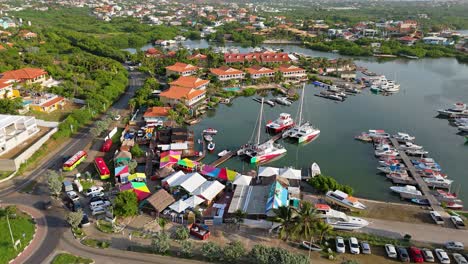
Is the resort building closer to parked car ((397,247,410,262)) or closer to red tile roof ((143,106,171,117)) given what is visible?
red tile roof ((143,106,171,117))

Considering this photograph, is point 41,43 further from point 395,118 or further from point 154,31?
point 395,118

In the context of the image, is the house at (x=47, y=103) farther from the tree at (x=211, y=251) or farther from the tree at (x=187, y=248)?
the tree at (x=211, y=251)

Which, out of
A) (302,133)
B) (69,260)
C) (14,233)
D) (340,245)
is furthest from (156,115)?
(340,245)

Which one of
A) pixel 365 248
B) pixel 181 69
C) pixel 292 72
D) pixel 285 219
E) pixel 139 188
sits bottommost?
pixel 365 248

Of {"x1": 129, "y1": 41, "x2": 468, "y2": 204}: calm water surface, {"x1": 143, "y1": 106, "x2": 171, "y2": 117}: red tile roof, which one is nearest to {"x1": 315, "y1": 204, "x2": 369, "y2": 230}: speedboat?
{"x1": 129, "y1": 41, "x2": 468, "y2": 204}: calm water surface

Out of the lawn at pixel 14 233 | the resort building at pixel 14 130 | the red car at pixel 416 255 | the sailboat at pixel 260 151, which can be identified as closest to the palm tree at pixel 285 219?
the red car at pixel 416 255

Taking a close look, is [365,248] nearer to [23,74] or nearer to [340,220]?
[340,220]
